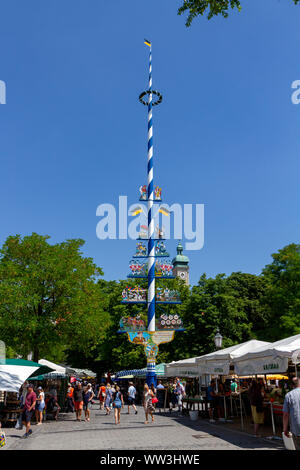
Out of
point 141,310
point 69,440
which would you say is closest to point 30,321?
point 69,440

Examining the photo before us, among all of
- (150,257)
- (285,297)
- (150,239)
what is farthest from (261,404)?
(285,297)

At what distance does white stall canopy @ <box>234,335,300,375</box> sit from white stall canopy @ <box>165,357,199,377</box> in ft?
24.3

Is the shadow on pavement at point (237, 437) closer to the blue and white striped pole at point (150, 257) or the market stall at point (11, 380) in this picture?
the market stall at point (11, 380)

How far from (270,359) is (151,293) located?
64.0ft

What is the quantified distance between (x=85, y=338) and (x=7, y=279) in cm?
534

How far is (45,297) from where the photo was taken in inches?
967

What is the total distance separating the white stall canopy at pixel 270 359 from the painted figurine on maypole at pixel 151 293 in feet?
54.5

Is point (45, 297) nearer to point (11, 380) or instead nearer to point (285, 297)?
point (11, 380)

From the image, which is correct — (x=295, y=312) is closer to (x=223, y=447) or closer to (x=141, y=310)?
(x=141, y=310)

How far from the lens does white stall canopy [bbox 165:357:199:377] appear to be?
Answer: 2216 centimetres

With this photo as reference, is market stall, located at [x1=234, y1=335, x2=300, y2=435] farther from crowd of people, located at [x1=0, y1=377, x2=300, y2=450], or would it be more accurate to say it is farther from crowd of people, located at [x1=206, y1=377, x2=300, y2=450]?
crowd of people, located at [x1=0, y1=377, x2=300, y2=450]

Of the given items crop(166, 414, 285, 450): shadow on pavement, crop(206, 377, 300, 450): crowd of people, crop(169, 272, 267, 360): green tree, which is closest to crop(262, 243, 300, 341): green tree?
crop(169, 272, 267, 360): green tree

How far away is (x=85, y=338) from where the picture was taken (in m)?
24.8

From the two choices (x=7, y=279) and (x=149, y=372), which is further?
(x=149, y=372)
